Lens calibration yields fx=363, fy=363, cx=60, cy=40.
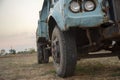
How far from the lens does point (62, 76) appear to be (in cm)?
727

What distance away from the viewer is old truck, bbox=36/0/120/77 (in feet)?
20.5

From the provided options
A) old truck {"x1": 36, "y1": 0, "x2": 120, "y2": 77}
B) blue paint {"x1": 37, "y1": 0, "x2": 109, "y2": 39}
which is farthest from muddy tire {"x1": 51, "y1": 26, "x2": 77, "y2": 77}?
blue paint {"x1": 37, "y1": 0, "x2": 109, "y2": 39}

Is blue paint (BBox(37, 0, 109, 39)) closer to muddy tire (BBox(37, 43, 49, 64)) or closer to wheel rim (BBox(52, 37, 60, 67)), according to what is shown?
wheel rim (BBox(52, 37, 60, 67))

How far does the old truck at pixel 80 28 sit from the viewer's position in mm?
6262

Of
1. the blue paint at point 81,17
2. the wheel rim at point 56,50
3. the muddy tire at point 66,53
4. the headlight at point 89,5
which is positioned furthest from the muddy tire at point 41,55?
the headlight at point 89,5

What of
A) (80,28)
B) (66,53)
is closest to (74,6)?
(80,28)

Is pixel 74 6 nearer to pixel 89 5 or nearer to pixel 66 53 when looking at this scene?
pixel 89 5

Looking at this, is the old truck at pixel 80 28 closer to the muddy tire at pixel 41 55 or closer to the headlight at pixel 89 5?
the headlight at pixel 89 5

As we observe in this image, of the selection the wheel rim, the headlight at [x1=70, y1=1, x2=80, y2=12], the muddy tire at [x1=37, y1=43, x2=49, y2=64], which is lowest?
the muddy tire at [x1=37, y1=43, x2=49, y2=64]

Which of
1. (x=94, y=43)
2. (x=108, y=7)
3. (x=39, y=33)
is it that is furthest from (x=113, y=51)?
(x=39, y=33)

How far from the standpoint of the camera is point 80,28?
675cm

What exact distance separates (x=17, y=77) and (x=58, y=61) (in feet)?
4.56

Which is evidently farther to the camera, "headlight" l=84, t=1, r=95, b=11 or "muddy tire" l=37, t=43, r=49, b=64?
"muddy tire" l=37, t=43, r=49, b=64

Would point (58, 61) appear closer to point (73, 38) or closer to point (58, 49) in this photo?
point (58, 49)
